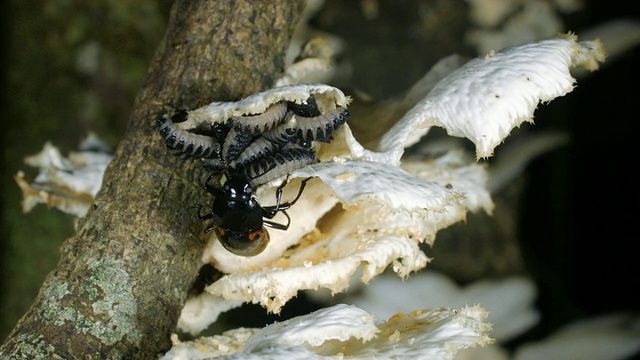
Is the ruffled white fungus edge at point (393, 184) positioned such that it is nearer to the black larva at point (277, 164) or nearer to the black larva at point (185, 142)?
the black larva at point (277, 164)

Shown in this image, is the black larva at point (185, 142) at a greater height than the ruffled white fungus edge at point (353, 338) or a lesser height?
greater

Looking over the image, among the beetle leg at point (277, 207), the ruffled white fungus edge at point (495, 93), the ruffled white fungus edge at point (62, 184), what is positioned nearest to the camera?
the ruffled white fungus edge at point (495, 93)

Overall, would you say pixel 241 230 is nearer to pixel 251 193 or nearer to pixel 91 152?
pixel 251 193

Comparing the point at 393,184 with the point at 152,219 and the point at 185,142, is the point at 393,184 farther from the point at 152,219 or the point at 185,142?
the point at 152,219

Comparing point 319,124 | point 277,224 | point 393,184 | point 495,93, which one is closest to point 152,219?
point 277,224

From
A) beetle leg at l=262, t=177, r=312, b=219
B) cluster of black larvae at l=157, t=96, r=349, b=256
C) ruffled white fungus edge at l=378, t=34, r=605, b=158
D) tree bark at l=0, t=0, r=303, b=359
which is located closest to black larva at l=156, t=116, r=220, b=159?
cluster of black larvae at l=157, t=96, r=349, b=256

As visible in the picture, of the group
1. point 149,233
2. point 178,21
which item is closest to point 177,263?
point 149,233

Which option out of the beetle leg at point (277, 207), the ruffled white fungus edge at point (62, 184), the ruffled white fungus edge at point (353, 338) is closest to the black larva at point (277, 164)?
the beetle leg at point (277, 207)
